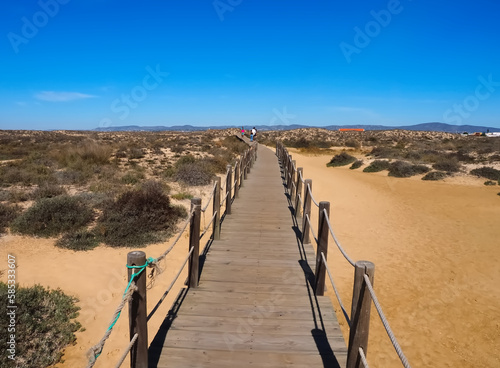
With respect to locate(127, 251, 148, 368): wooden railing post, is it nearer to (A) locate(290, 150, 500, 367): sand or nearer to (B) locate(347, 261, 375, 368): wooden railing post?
(B) locate(347, 261, 375, 368): wooden railing post

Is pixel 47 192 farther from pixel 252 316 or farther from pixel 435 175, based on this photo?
pixel 435 175

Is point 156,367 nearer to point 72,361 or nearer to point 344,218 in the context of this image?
point 72,361

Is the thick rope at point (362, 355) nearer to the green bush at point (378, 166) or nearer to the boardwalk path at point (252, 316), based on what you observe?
the boardwalk path at point (252, 316)

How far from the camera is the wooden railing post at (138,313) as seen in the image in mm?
2516

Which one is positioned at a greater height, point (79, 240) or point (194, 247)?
point (194, 247)

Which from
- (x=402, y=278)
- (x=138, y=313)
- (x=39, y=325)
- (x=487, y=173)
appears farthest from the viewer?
(x=487, y=173)

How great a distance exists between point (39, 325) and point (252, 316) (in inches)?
131

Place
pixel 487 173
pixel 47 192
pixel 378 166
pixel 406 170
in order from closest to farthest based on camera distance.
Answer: pixel 47 192, pixel 487 173, pixel 406 170, pixel 378 166

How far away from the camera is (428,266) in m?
8.16

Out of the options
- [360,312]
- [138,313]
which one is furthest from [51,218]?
[360,312]

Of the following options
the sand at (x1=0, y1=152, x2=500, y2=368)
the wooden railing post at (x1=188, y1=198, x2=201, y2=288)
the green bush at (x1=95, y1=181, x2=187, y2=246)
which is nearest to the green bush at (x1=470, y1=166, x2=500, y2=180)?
the sand at (x1=0, y1=152, x2=500, y2=368)

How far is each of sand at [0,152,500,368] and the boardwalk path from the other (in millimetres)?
1535

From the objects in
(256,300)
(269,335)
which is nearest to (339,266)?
(256,300)

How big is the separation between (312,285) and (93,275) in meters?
4.68
